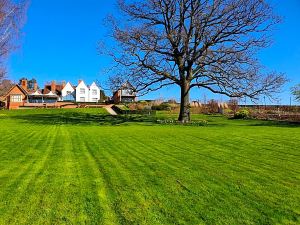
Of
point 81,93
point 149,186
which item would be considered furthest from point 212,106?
point 149,186

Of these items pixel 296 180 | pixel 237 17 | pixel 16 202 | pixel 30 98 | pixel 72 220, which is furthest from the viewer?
pixel 30 98

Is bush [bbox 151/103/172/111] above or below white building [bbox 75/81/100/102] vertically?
below

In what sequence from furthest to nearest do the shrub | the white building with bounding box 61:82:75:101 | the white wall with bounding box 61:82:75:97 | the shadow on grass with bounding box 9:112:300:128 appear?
the white wall with bounding box 61:82:75:97 < the white building with bounding box 61:82:75:101 < the shrub < the shadow on grass with bounding box 9:112:300:128

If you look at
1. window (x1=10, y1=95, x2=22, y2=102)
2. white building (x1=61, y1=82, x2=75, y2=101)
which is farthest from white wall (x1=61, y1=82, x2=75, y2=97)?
window (x1=10, y1=95, x2=22, y2=102)

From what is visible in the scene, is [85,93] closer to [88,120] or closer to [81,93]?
[81,93]

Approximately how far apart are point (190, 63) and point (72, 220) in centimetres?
2278

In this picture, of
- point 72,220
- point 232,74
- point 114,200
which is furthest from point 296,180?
point 232,74

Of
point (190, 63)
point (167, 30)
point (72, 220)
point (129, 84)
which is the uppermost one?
point (167, 30)

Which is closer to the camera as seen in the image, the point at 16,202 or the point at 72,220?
the point at 72,220

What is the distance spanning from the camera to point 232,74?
2525 cm

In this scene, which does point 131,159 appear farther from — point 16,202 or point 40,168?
point 16,202

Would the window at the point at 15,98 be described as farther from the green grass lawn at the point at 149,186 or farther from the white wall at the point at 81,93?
the green grass lawn at the point at 149,186

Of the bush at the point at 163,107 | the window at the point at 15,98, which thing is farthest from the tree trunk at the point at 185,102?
the window at the point at 15,98

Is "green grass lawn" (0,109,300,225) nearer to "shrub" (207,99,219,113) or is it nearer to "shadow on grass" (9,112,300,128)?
"shadow on grass" (9,112,300,128)
